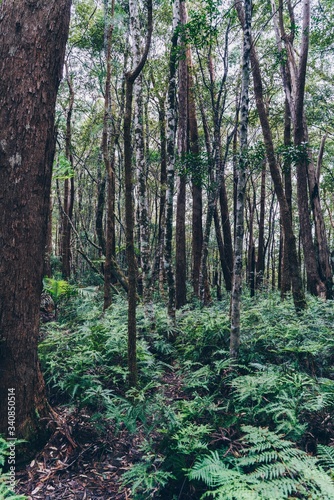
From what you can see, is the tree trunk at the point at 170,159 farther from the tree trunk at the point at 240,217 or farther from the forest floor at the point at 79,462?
the forest floor at the point at 79,462

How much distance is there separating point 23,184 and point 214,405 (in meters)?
2.99

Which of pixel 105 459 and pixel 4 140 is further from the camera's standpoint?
pixel 105 459

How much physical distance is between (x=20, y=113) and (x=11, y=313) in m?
1.85

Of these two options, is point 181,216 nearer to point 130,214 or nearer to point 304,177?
point 304,177

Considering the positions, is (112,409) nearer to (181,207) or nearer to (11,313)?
(11,313)

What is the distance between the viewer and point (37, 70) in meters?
3.11

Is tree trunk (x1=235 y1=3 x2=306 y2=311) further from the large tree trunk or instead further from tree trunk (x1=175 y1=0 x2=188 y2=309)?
the large tree trunk

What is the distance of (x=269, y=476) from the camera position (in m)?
2.34

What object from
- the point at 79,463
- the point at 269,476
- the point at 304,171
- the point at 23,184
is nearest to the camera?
the point at 269,476

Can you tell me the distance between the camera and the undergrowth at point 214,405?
2385 millimetres

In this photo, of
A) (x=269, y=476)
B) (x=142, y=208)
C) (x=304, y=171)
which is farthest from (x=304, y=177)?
(x=269, y=476)

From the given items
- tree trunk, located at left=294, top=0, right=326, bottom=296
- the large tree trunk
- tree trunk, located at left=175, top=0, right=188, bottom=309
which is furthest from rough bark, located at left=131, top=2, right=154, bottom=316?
tree trunk, located at left=294, top=0, right=326, bottom=296

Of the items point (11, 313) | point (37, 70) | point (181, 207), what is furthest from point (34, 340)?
point (181, 207)

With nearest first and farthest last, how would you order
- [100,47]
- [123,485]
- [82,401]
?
1. [123,485]
2. [82,401]
3. [100,47]
